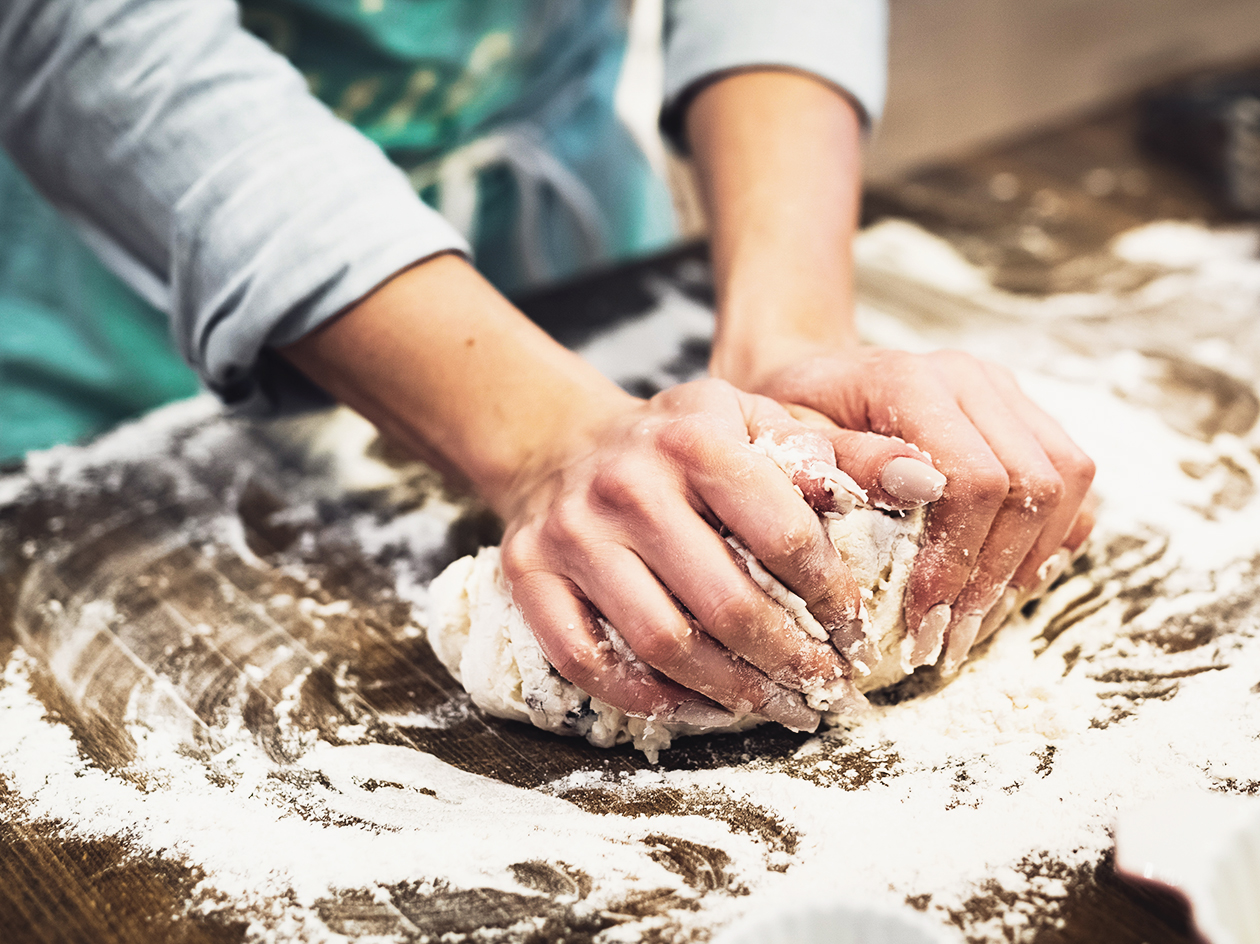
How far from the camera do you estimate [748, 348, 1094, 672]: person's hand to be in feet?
2.25

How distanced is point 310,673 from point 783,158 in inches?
27.3

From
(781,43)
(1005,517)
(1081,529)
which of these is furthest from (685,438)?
(781,43)

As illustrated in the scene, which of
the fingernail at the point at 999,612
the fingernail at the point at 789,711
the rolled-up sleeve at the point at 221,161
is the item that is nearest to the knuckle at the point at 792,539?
the fingernail at the point at 789,711

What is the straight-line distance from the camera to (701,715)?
0.67 metres

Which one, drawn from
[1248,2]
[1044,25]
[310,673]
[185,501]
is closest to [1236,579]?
[310,673]

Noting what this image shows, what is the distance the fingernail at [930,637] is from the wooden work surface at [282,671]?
3.4 inches

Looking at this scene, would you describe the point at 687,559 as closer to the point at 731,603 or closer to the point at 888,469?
the point at 731,603

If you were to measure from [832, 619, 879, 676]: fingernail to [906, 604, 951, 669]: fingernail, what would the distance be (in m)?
0.04

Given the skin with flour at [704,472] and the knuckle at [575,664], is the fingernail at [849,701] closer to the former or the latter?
the skin with flour at [704,472]

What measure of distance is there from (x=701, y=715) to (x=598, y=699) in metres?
0.07

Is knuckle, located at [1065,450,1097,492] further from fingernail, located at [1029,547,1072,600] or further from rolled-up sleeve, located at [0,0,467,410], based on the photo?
rolled-up sleeve, located at [0,0,467,410]

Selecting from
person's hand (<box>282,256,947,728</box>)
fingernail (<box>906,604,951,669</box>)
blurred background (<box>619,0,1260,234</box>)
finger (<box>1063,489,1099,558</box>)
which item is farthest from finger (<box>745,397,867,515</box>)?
blurred background (<box>619,0,1260,234</box>)

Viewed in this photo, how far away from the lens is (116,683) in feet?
2.55

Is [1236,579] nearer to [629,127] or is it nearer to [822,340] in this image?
[822,340]
